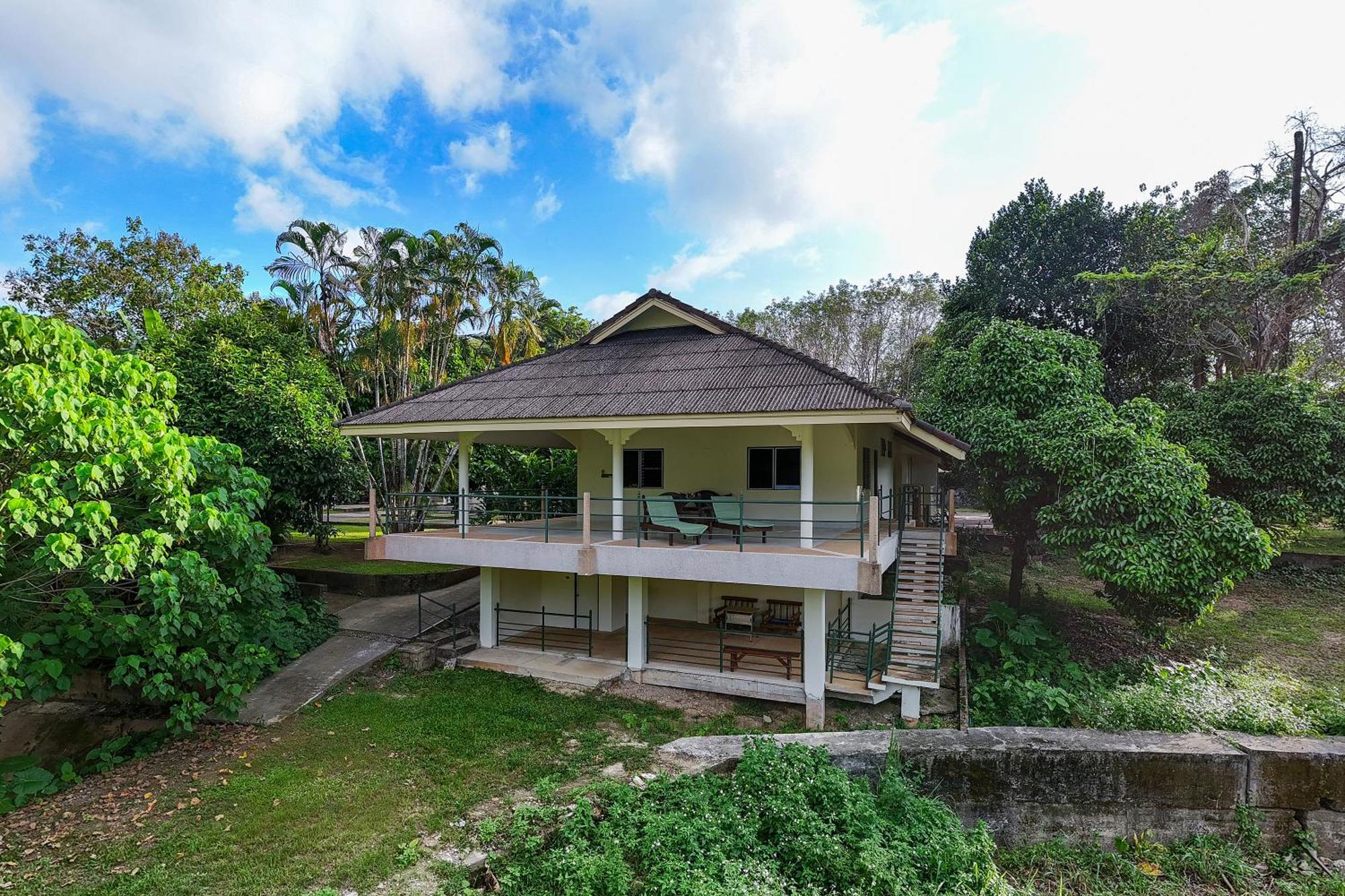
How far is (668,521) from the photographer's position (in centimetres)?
1060

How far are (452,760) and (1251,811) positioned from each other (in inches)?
357

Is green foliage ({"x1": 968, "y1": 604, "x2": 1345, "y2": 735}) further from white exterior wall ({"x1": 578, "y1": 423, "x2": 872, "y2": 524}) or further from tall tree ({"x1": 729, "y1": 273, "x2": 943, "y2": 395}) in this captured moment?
tall tree ({"x1": 729, "y1": 273, "x2": 943, "y2": 395})

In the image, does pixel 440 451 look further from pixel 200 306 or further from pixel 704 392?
pixel 704 392

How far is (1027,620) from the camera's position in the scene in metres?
13.1

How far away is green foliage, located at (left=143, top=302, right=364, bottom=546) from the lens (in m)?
15.5

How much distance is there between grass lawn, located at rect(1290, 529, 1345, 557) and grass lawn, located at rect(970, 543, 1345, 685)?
9.54 ft

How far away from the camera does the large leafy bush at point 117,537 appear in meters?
5.94

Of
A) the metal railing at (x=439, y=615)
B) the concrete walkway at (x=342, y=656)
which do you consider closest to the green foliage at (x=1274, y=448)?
the metal railing at (x=439, y=615)

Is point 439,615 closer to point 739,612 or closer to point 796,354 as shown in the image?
point 739,612

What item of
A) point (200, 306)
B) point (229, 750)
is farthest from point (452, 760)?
point (200, 306)

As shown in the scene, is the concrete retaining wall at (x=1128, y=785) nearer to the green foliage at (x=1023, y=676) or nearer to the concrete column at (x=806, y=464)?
the green foliage at (x=1023, y=676)

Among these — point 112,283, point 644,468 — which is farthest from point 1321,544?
point 112,283

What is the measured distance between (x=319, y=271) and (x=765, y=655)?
2088 centimetres

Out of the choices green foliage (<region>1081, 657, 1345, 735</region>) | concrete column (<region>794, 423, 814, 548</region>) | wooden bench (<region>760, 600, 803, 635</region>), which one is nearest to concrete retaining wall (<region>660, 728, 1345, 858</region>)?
green foliage (<region>1081, 657, 1345, 735</region>)
